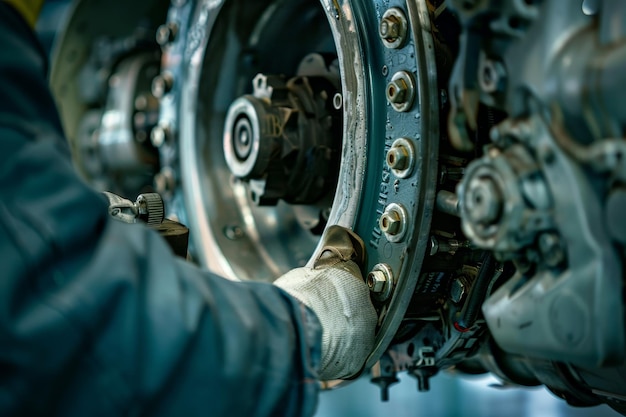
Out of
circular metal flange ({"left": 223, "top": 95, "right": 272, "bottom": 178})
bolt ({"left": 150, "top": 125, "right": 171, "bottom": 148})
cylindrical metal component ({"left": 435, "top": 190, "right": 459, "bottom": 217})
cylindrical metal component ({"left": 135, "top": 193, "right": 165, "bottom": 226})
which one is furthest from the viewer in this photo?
bolt ({"left": 150, "top": 125, "right": 171, "bottom": 148})

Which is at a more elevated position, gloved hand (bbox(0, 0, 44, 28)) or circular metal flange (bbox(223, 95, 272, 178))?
gloved hand (bbox(0, 0, 44, 28))

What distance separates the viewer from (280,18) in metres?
1.69

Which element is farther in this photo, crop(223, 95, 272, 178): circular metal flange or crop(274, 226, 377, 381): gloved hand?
crop(223, 95, 272, 178): circular metal flange

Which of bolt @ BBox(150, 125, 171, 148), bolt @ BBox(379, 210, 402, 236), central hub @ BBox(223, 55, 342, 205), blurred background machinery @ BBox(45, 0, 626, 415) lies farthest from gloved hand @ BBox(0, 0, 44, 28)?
bolt @ BBox(150, 125, 171, 148)

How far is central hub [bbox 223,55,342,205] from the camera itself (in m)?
1.47

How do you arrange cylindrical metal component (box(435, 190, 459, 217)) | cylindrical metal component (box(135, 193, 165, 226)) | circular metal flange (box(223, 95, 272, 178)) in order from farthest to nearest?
circular metal flange (box(223, 95, 272, 178))
cylindrical metal component (box(135, 193, 165, 226))
cylindrical metal component (box(435, 190, 459, 217))

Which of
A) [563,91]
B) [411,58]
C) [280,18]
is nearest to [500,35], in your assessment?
[563,91]

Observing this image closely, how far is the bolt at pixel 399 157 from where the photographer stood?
3.66ft

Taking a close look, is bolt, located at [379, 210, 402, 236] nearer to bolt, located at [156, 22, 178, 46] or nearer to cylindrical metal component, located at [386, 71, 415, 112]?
cylindrical metal component, located at [386, 71, 415, 112]

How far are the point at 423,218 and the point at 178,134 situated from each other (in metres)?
0.91

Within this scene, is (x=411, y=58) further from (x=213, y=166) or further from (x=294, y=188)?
(x=213, y=166)

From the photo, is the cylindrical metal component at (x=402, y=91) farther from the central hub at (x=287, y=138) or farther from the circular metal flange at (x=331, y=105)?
the central hub at (x=287, y=138)

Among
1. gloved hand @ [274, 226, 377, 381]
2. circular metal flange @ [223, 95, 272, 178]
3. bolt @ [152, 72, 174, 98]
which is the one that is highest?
bolt @ [152, 72, 174, 98]

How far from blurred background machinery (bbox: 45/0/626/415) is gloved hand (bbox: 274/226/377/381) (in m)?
0.03
